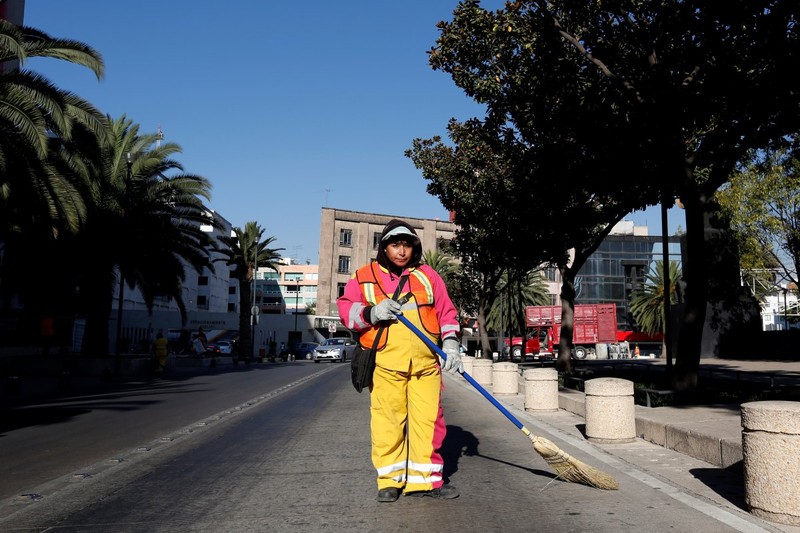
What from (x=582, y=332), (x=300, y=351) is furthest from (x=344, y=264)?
(x=582, y=332)

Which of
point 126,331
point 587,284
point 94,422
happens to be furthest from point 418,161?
point 587,284

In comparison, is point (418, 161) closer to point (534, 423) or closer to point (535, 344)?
point (534, 423)

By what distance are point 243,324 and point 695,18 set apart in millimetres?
37445

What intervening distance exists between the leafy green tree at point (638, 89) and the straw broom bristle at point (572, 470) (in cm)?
786

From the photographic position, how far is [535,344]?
52.4 metres

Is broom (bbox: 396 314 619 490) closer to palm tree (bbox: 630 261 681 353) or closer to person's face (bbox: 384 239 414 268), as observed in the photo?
person's face (bbox: 384 239 414 268)

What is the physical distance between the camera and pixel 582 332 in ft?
163

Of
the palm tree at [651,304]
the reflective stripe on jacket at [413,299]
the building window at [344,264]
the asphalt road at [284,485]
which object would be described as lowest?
the asphalt road at [284,485]

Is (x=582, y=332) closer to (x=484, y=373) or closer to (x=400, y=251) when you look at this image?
(x=484, y=373)

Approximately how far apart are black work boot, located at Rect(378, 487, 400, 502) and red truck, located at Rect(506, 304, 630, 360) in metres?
42.9

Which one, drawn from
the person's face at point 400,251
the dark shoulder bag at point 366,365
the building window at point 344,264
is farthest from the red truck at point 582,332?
the dark shoulder bag at point 366,365

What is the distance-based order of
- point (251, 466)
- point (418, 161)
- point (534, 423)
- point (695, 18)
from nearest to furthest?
point (251, 466)
point (534, 423)
point (695, 18)
point (418, 161)

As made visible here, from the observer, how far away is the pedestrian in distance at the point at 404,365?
5.26 m

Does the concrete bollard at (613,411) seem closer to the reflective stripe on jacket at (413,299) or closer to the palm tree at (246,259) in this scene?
the reflective stripe on jacket at (413,299)
